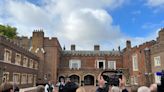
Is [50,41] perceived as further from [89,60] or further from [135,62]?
[135,62]

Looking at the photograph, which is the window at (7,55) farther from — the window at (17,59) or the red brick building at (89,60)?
the red brick building at (89,60)

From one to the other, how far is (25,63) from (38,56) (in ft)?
28.2

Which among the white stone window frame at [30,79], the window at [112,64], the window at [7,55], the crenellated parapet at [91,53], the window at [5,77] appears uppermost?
the crenellated parapet at [91,53]

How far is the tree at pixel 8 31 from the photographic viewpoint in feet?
157

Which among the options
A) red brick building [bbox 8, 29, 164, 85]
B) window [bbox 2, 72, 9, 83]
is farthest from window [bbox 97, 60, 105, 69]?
window [bbox 2, 72, 9, 83]

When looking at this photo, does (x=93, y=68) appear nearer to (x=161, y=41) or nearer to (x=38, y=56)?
(x=38, y=56)

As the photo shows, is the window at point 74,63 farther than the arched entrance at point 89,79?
Yes

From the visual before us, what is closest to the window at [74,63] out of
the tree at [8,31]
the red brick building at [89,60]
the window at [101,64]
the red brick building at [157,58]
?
the red brick building at [89,60]

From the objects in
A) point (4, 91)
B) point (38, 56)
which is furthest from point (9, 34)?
point (4, 91)

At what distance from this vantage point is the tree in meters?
47.8

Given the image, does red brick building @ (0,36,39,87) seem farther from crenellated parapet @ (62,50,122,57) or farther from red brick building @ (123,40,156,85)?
red brick building @ (123,40,156,85)

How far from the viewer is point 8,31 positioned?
4881 cm

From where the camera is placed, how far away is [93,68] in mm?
46594

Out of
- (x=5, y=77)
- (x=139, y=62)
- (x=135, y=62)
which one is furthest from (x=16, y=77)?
(x=135, y=62)
